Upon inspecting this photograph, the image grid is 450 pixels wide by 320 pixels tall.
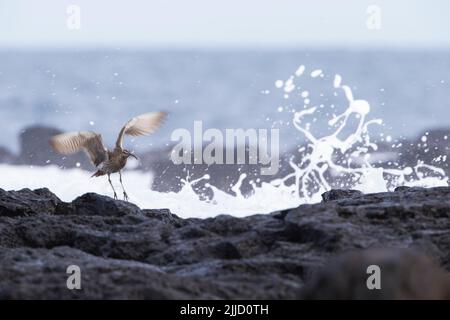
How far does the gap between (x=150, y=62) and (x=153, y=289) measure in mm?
44625

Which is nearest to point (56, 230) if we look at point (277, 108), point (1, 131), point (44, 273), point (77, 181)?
point (44, 273)

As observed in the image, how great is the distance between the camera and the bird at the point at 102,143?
8.01 m

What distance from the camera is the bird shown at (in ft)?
26.3

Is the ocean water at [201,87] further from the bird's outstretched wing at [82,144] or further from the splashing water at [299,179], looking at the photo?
the bird's outstretched wing at [82,144]

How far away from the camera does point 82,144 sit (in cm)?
825

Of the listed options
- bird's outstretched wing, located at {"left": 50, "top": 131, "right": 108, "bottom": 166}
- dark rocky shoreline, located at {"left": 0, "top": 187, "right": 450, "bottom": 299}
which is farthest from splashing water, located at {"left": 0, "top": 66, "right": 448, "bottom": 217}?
dark rocky shoreline, located at {"left": 0, "top": 187, "right": 450, "bottom": 299}

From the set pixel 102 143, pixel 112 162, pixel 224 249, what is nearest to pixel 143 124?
pixel 102 143

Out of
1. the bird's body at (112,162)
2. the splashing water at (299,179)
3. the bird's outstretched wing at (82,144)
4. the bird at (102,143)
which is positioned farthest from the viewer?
→ the splashing water at (299,179)

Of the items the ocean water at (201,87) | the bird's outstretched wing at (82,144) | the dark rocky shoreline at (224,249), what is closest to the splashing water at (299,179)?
the ocean water at (201,87)

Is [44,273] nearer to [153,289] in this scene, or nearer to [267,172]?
[153,289]

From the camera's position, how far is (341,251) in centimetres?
430

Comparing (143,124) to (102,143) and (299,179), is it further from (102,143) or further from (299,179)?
(299,179)

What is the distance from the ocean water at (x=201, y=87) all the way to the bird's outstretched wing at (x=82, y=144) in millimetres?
18500

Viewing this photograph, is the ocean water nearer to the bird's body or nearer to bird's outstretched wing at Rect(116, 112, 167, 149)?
the bird's body
